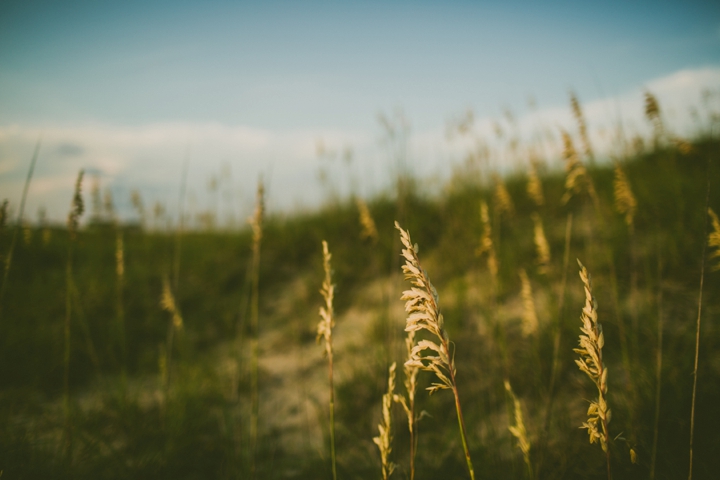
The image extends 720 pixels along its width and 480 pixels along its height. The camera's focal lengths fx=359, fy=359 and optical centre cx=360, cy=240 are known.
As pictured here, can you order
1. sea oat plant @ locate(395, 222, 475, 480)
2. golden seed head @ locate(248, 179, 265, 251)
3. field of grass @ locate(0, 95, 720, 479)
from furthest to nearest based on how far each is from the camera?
field of grass @ locate(0, 95, 720, 479) < golden seed head @ locate(248, 179, 265, 251) < sea oat plant @ locate(395, 222, 475, 480)

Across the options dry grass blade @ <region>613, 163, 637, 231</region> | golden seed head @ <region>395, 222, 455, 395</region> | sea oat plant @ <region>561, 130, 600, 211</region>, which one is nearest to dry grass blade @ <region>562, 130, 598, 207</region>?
sea oat plant @ <region>561, 130, 600, 211</region>

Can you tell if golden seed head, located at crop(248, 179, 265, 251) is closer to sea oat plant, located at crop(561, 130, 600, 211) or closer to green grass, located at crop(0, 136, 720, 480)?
green grass, located at crop(0, 136, 720, 480)

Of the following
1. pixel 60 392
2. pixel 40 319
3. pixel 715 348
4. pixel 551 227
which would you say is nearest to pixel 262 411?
pixel 60 392

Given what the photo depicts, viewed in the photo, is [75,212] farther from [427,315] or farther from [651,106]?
[651,106]

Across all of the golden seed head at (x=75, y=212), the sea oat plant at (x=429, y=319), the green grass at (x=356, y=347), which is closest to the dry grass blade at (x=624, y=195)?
the green grass at (x=356, y=347)

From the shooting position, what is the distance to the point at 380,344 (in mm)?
3051

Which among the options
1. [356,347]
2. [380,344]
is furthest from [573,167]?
[356,347]

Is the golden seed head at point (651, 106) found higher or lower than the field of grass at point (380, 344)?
higher

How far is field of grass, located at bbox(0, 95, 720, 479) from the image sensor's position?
179 centimetres

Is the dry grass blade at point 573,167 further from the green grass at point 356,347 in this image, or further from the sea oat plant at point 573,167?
the green grass at point 356,347

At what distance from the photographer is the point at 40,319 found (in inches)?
143

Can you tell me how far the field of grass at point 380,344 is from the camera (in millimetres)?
1785

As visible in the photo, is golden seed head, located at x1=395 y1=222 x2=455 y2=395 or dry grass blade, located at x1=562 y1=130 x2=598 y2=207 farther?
dry grass blade, located at x1=562 y1=130 x2=598 y2=207

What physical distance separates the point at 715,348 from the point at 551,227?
189 centimetres
